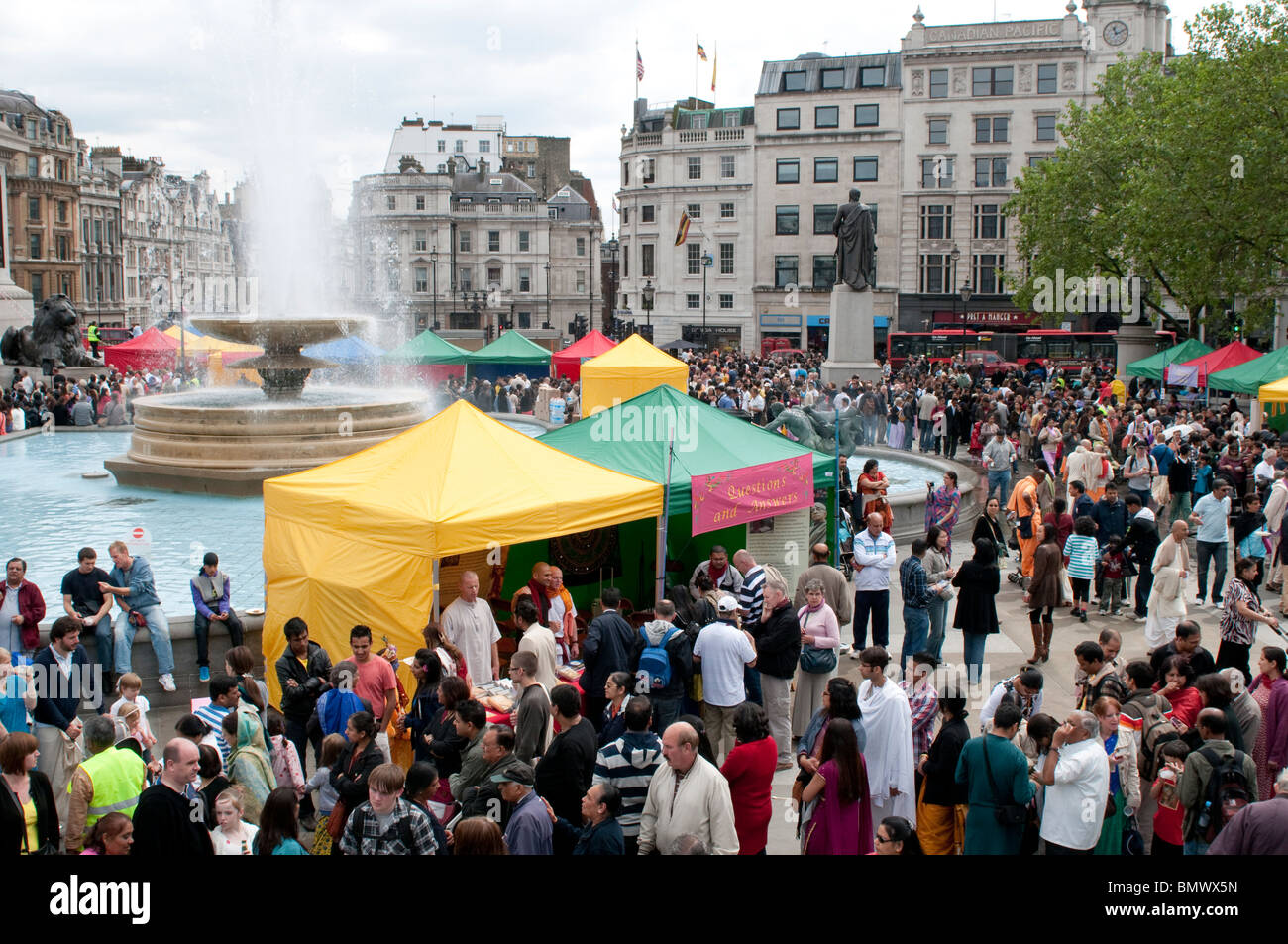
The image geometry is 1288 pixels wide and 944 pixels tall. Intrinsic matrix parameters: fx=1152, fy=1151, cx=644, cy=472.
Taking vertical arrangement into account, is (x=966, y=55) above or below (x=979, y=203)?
above

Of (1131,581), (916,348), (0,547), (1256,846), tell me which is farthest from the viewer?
(916,348)

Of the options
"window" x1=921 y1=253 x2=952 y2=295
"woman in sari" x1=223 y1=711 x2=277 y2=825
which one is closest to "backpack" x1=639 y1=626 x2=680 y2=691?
"woman in sari" x1=223 y1=711 x2=277 y2=825

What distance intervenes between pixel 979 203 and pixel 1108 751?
201ft

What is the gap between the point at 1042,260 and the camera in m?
40.9

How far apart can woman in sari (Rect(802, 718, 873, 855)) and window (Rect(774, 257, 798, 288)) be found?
6301 cm

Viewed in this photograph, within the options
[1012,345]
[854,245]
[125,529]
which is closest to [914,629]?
[125,529]

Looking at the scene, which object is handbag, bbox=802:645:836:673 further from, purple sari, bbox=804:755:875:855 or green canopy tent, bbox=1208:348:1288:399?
green canopy tent, bbox=1208:348:1288:399

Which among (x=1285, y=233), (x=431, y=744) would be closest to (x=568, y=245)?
(x=1285, y=233)

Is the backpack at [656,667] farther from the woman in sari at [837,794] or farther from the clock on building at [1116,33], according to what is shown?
the clock on building at [1116,33]

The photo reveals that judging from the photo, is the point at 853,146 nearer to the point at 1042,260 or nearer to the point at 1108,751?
the point at 1042,260

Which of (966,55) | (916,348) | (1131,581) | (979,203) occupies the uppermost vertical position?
(966,55)

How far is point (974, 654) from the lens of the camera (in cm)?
1097

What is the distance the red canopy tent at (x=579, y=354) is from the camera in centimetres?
3269

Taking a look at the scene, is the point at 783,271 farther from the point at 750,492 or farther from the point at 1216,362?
the point at 750,492
